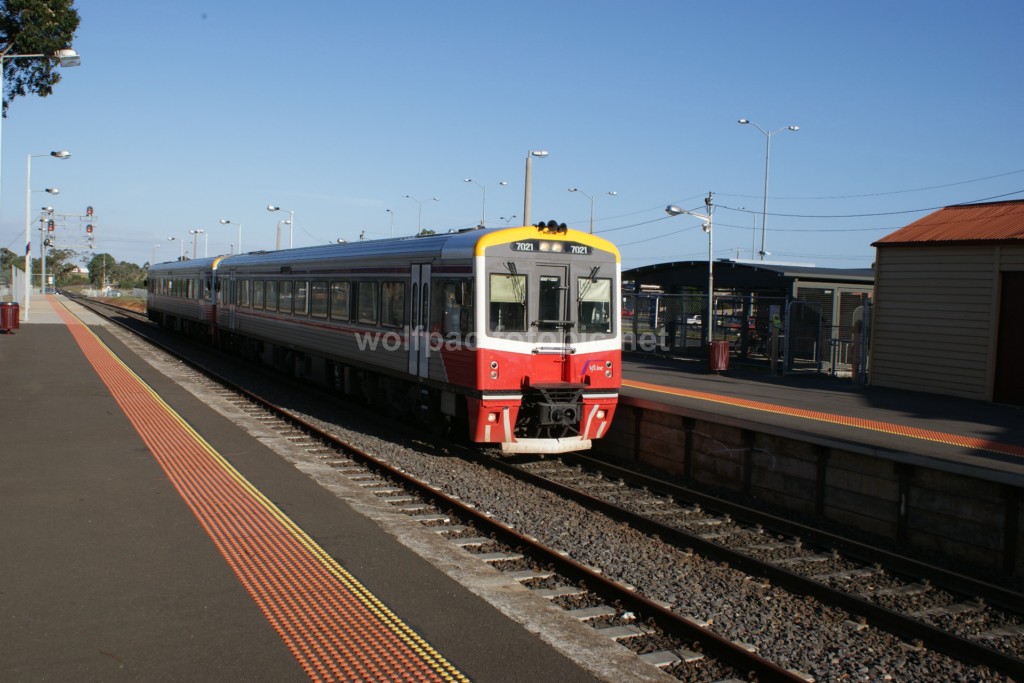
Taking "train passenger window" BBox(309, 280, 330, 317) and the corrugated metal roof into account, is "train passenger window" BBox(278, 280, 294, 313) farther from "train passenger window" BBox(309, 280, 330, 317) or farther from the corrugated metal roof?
the corrugated metal roof

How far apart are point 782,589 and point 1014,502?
2672 mm

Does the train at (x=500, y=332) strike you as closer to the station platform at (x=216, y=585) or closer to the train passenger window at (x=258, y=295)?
the station platform at (x=216, y=585)

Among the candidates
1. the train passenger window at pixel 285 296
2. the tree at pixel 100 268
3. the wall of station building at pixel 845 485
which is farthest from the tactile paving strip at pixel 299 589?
the tree at pixel 100 268

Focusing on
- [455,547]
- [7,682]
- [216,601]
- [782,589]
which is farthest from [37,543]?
[782,589]

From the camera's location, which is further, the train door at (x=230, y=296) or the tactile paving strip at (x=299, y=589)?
the train door at (x=230, y=296)

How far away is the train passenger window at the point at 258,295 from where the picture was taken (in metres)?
21.3

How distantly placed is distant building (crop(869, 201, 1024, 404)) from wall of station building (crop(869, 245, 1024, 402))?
2 cm

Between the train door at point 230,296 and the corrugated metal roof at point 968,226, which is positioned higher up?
the corrugated metal roof at point 968,226

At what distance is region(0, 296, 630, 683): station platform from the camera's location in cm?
486

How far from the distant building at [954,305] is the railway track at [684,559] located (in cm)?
831

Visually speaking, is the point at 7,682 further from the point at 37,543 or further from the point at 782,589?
the point at 782,589

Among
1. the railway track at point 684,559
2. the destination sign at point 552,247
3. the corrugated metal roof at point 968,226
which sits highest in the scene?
the corrugated metal roof at point 968,226

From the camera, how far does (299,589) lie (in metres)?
6.06

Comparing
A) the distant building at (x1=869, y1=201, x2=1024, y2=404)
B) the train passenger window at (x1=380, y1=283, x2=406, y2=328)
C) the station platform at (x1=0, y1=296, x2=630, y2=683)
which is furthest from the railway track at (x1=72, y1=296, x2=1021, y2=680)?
the distant building at (x1=869, y1=201, x2=1024, y2=404)
